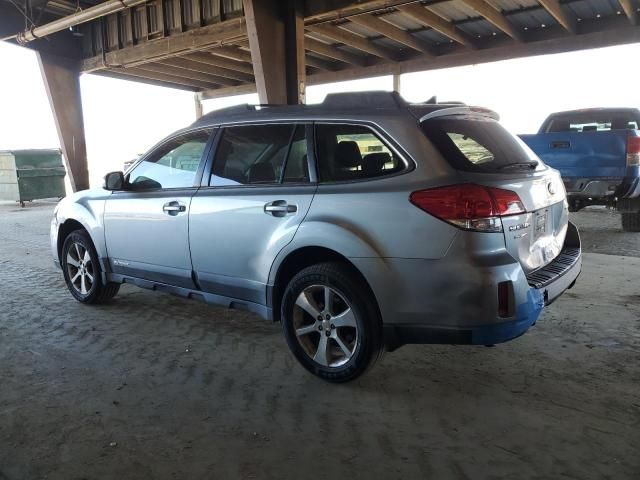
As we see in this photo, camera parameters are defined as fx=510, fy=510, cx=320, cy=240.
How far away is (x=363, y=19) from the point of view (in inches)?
370

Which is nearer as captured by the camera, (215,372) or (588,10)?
(215,372)

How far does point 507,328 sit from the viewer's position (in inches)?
109

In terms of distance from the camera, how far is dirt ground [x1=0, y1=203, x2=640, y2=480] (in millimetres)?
2420

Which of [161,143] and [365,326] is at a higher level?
[161,143]

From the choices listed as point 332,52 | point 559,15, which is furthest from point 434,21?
point 332,52

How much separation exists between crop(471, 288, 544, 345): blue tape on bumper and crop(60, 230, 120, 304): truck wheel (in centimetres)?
365

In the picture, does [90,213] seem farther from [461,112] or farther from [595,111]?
[595,111]

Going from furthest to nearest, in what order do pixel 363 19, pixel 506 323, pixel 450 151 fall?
pixel 363 19, pixel 450 151, pixel 506 323

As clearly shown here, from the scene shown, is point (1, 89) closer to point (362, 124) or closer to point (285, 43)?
point (285, 43)

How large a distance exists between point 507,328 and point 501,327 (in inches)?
1.6

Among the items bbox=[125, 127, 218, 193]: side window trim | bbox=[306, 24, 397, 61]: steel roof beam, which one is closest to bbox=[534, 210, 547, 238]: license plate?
bbox=[125, 127, 218, 193]: side window trim

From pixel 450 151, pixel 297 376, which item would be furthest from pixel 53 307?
pixel 450 151

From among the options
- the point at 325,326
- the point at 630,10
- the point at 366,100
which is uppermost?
the point at 630,10

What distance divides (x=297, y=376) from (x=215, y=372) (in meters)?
0.56
